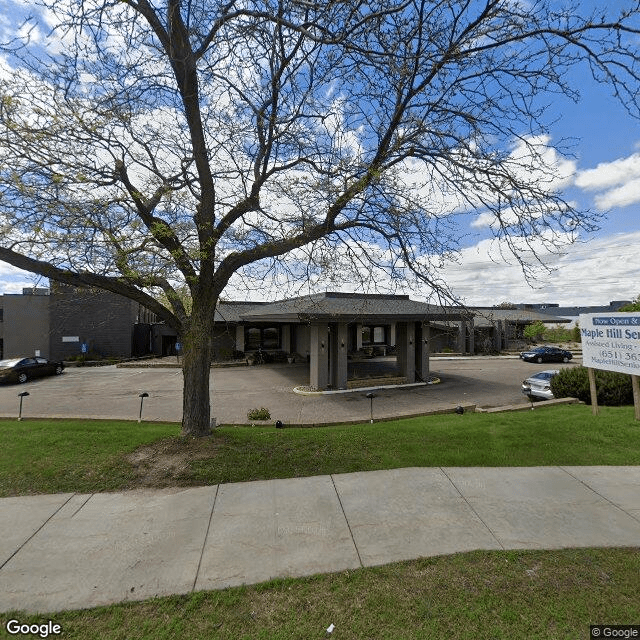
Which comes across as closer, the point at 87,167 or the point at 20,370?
the point at 87,167

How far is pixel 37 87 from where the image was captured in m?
5.86

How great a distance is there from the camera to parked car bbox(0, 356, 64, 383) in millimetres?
19469

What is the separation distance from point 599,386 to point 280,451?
34.8 ft

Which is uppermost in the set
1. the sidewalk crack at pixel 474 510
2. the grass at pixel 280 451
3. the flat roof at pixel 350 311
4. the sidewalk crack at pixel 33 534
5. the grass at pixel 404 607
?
the flat roof at pixel 350 311

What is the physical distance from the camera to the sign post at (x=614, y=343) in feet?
21.5

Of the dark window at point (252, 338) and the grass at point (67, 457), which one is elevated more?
the dark window at point (252, 338)

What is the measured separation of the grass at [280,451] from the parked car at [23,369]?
14245 millimetres

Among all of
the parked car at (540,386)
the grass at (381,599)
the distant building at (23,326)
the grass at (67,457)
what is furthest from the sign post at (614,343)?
the distant building at (23,326)

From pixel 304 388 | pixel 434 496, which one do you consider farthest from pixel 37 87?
pixel 304 388

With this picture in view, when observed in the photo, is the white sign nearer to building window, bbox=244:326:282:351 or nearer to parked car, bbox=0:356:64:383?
parked car, bbox=0:356:64:383

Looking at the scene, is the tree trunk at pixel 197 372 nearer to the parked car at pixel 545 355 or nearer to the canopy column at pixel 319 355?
the canopy column at pixel 319 355

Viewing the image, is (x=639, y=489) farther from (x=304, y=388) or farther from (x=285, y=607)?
(x=304, y=388)

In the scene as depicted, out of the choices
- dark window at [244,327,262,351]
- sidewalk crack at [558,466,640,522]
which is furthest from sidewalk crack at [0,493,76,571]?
dark window at [244,327,262,351]

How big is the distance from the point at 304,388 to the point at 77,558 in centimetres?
1476
